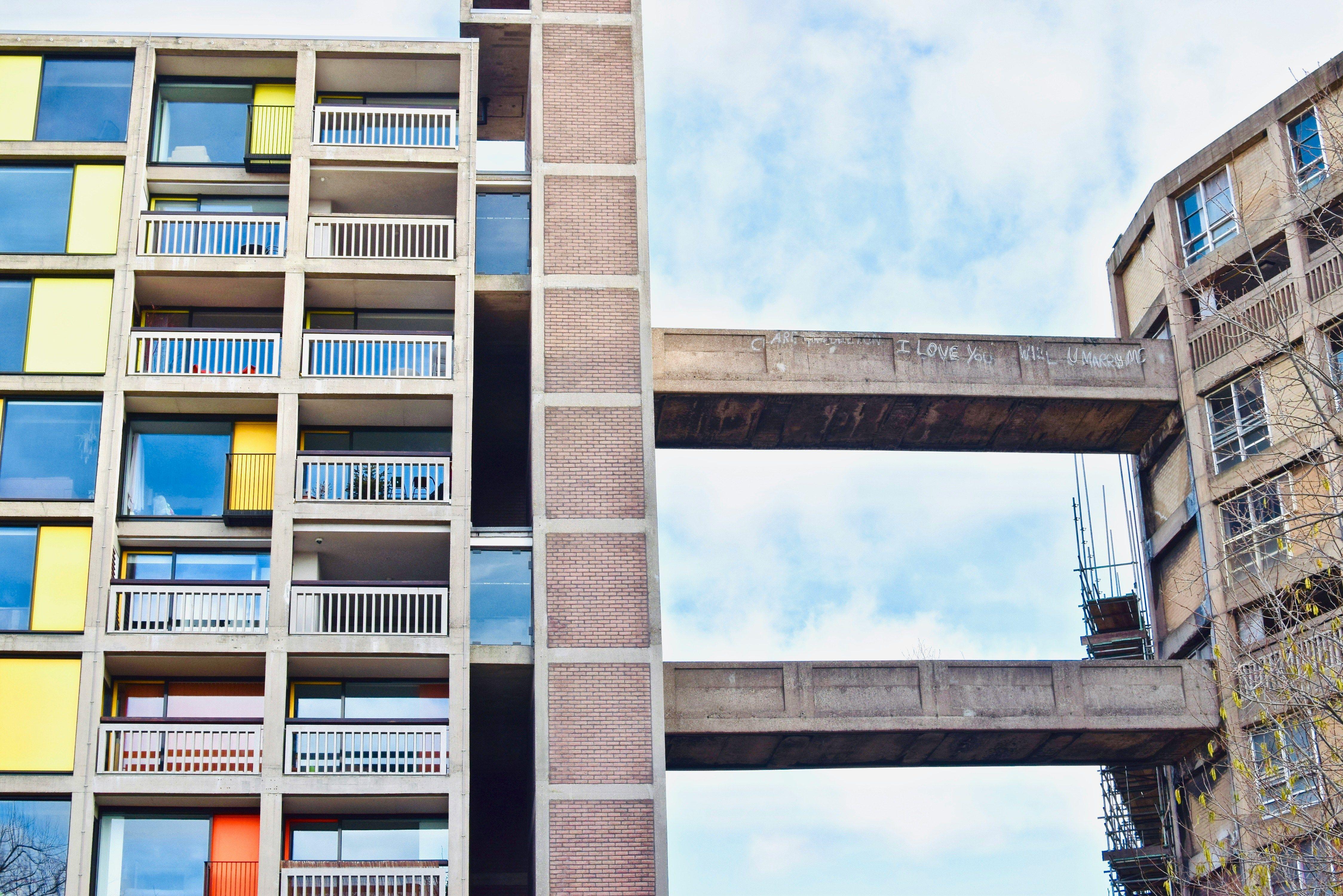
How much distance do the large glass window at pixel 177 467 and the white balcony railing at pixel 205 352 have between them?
3.91 feet

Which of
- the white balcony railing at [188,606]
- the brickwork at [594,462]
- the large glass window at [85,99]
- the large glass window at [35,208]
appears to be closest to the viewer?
the white balcony railing at [188,606]

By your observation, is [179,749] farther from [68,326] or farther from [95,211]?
[95,211]

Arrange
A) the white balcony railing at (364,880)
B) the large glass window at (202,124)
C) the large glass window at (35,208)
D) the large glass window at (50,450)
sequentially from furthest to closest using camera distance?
the large glass window at (202,124), the large glass window at (35,208), the large glass window at (50,450), the white balcony railing at (364,880)

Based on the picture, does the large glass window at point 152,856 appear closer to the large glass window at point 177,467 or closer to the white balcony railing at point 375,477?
the large glass window at point 177,467

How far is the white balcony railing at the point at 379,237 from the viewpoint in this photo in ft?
113

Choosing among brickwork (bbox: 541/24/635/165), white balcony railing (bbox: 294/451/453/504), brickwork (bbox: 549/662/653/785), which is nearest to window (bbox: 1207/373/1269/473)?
brickwork (bbox: 549/662/653/785)

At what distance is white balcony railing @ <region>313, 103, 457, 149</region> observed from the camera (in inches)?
1410

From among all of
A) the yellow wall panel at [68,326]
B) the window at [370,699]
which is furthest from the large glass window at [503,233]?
the window at [370,699]

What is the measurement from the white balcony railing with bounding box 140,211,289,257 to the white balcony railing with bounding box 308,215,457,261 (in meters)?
0.77

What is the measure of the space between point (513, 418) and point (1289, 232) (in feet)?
58.0

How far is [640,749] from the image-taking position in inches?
1186

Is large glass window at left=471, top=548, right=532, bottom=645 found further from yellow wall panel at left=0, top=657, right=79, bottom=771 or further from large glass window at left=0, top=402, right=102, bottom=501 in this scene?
large glass window at left=0, top=402, right=102, bottom=501

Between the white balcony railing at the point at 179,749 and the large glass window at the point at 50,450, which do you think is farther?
the large glass window at the point at 50,450

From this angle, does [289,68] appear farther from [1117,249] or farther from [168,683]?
[1117,249]
